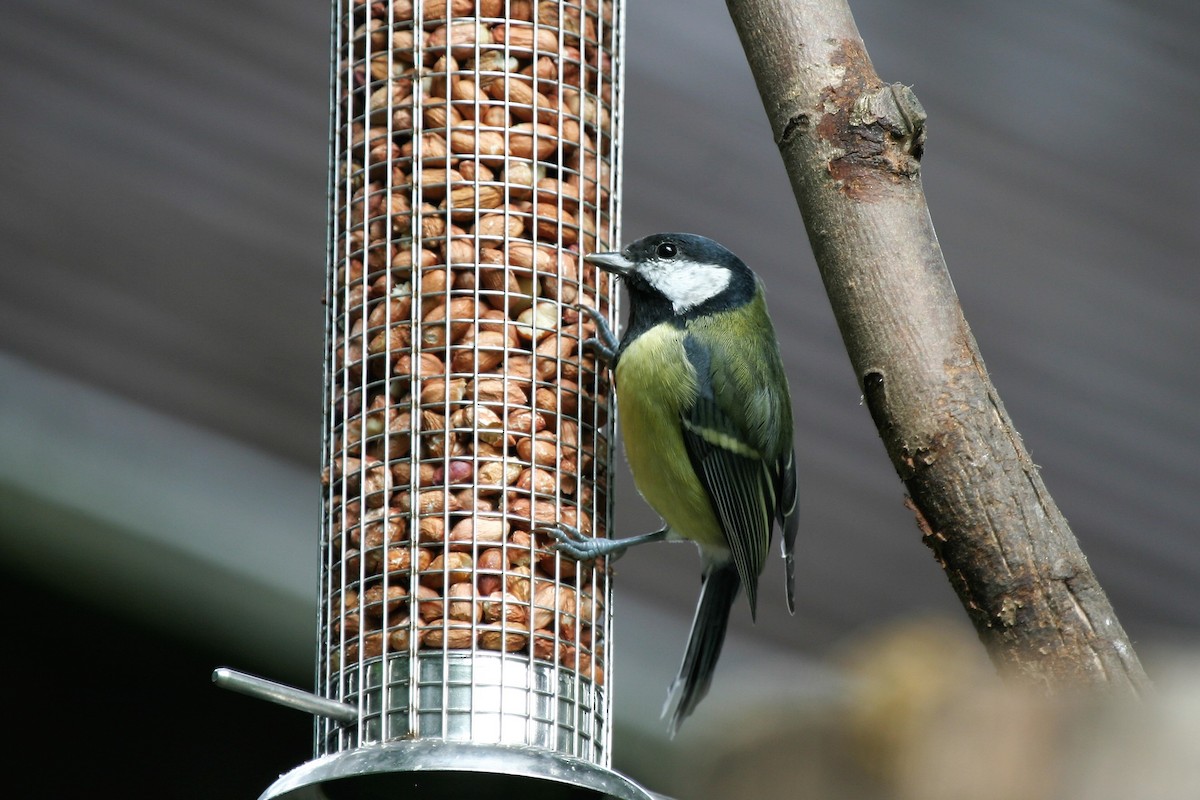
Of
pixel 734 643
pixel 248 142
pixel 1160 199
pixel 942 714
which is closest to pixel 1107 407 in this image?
pixel 1160 199

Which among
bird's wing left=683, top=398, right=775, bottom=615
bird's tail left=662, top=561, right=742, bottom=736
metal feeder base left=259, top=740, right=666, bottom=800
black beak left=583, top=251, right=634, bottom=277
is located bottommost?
metal feeder base left=259, top=740, right=666, bottom=800

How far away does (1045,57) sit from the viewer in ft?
21.4

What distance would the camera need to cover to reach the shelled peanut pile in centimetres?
290

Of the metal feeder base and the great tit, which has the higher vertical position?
the great tit

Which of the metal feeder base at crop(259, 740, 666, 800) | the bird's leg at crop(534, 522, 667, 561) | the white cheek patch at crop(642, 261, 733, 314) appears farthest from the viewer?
the white cheek patch at crop(642, 261, 733, 314)

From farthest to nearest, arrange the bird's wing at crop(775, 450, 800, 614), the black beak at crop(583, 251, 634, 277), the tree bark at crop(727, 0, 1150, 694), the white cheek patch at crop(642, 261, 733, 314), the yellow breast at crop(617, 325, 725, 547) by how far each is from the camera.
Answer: the bird's wing at crop(775, 450, 800, 614)
the white cheek patch at crop(642, 261, 733, 314)
the yellow breast at crop(617, 325, 725, 547)
the black beak at crop(583, 251, 634, 277)
the tree bark at crop(727, 0, 1150, 694)

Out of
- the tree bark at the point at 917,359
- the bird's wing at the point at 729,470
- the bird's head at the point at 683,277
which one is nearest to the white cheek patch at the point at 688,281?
the bird's head at the point at 683,277

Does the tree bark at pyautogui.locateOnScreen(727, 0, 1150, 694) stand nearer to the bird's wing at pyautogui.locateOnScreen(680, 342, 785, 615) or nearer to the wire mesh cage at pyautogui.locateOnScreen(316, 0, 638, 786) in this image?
the wire mesh cage at pyautogui.locateOnScreen(316, 0, 638, 786)

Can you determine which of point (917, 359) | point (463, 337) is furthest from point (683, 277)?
point (917, 359)

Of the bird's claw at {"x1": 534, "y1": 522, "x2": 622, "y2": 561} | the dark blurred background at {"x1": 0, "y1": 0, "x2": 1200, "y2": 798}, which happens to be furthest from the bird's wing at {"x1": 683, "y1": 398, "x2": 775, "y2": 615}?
the dark blurred background at {"x1": 0, "y1": 0, "x2": 1200, "y2": 798}

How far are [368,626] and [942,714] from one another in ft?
6.84

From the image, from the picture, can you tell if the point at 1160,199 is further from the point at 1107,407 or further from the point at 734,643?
the point at 734,643

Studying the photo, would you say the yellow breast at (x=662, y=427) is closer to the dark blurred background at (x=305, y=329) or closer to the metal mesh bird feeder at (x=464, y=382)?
the metal mesh bird feeder at (x=464, y=382)

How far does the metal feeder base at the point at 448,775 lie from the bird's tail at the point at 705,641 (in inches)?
37.9
